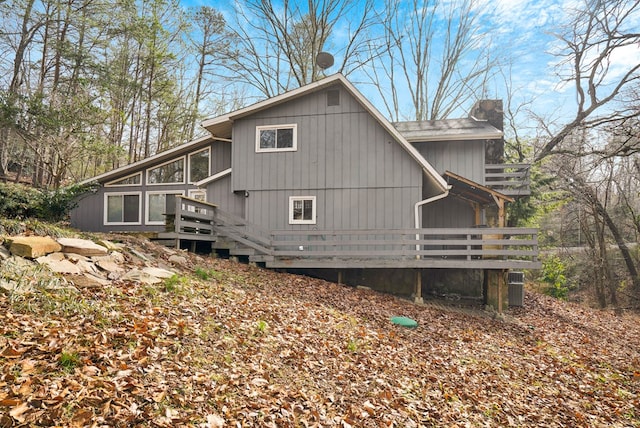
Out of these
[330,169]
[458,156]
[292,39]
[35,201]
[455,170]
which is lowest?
[35,201]

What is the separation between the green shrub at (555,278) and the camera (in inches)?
651

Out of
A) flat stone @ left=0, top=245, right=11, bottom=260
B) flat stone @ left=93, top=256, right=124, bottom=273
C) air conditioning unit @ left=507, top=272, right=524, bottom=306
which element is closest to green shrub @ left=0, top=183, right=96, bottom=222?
flat stone @ left=93, top=256, right=124, bottom=273

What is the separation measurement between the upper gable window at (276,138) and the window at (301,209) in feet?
6.05

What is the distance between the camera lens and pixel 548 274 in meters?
17.3

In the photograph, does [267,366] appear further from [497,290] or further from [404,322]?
[497,290]

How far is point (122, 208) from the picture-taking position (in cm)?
1631

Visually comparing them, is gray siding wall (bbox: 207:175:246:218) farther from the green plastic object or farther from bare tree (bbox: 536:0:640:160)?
bare tree (bbox: 536:0:640:160)

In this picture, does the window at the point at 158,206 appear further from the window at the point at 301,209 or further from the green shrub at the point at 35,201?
the window at the point at 301,209

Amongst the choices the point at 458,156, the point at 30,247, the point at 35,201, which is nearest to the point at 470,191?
the point at 458,156

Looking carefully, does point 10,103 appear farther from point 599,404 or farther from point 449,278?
point 599,404

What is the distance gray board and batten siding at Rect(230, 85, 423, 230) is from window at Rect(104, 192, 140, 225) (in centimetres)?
627

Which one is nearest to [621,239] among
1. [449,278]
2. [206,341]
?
[449,278]

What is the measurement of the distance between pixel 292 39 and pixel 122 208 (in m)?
13.7

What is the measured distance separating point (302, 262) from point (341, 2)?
1689cm
